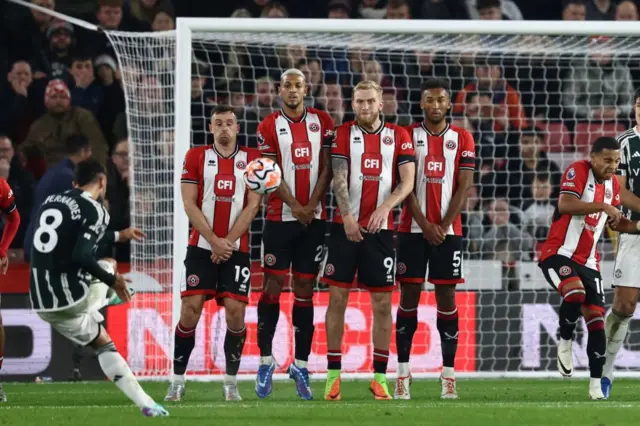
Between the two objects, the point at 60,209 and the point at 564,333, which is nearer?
the point at 60,209

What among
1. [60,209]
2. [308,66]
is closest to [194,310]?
[60,209]

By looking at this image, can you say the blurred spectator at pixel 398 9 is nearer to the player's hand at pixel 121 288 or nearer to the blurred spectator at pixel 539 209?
the blurred spectator at pixel 539 209

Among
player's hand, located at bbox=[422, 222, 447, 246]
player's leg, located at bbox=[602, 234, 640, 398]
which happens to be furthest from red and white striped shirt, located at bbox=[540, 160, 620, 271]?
player's hand, located at bbox=[422, 222, 447, 246]

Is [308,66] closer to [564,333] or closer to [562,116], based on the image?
[562,116]

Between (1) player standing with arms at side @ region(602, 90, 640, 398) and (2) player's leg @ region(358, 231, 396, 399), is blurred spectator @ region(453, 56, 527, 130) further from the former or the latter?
(2) player's leg @ region(358, 231, 396, 399)

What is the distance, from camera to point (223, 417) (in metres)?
7.56

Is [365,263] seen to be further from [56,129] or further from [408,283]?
[56,129]

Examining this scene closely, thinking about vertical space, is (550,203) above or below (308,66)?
below

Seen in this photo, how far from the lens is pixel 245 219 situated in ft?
30.0

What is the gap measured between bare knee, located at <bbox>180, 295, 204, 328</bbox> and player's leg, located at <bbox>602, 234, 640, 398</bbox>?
3.01m

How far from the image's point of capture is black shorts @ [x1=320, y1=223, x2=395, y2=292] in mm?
9047

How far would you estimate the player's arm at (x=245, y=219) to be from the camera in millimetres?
9117

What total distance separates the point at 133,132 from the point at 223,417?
5.27 metres

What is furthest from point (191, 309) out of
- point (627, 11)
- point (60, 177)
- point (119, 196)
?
point (627, 11)
